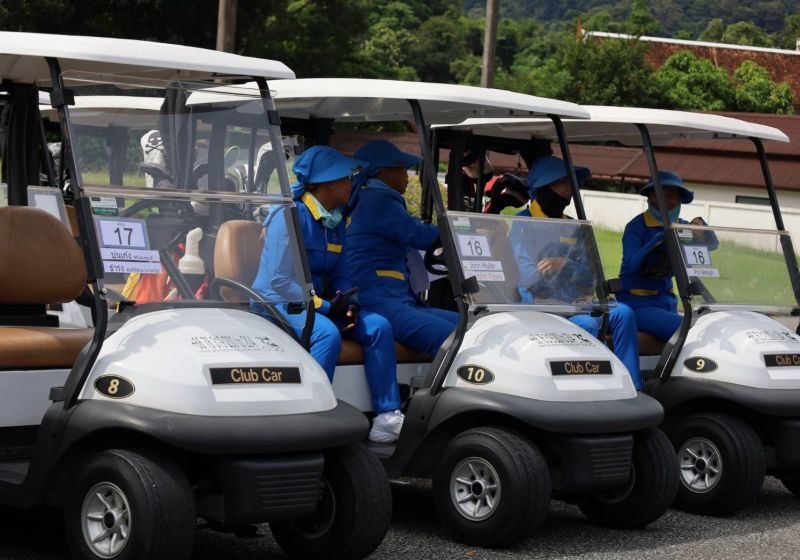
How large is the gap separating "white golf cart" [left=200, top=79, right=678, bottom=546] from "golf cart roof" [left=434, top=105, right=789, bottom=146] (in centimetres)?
94

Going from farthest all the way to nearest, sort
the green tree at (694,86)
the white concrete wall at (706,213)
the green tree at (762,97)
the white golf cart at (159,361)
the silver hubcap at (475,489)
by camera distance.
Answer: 1. the green tree at (762,97)
2. the green tree at (694,86)
3. the white concrete wall at (706,213)
4. the silver hubcap at (475,489)
5. the white golf cart at (159,361)

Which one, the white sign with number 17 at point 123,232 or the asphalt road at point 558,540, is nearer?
the white sign with number 17 at point 123,232

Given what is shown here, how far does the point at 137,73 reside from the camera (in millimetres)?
6027

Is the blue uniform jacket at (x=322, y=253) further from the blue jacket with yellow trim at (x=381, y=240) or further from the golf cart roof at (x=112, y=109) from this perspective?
the golf cart roof at (x=112, y=109)

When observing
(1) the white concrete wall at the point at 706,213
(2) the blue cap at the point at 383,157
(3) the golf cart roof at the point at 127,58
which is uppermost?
(3) the golf cart roof at the point at 127,58

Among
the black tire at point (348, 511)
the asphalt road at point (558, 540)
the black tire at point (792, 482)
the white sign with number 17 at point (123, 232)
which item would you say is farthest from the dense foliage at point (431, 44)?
the black tire at point (348, 511)

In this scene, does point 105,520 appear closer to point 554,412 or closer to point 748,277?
point 554,412

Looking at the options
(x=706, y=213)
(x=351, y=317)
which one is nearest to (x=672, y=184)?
(x=351, y=317)

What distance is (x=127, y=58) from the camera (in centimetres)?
509

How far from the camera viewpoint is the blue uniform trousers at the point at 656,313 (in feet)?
25.2

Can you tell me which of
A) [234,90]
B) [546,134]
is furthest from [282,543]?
[546,134]

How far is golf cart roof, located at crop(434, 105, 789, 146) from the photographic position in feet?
24.9

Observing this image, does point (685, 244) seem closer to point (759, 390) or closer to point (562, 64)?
point (759, 390)

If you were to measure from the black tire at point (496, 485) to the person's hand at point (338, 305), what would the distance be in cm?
78
